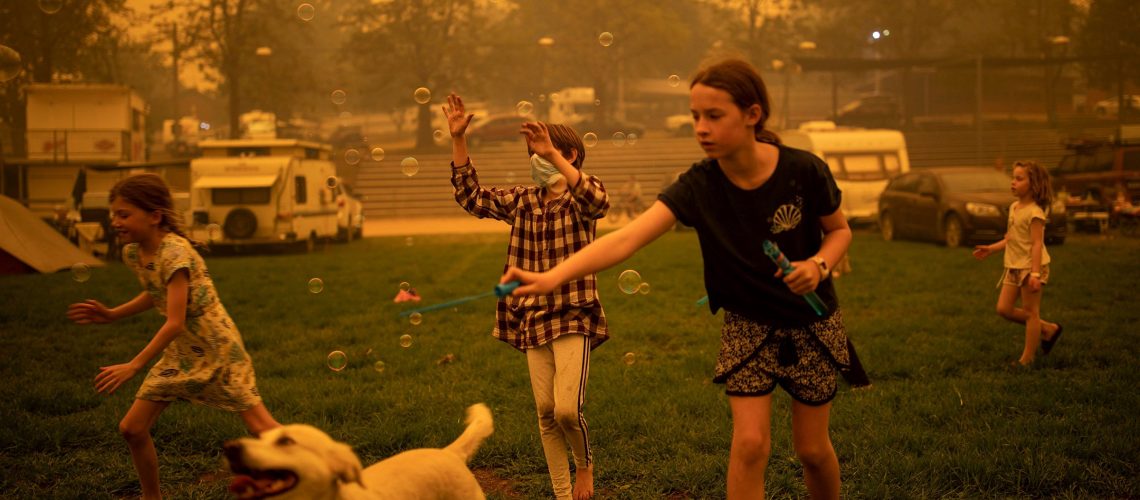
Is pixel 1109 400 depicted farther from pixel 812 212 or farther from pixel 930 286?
pixel 930 286

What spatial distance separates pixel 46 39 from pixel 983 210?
33.7 m

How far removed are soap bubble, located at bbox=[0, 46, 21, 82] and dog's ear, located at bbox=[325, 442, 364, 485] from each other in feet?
26.3

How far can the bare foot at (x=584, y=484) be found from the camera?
4855mm

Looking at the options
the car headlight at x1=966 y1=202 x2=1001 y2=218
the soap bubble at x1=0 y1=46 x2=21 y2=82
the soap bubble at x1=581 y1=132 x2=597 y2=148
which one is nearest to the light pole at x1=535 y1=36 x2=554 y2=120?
the car headlight at x1=966 y1=202 x2=1001 y2=218

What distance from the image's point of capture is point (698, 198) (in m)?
3.65

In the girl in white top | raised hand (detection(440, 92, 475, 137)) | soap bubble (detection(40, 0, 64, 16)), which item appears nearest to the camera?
raised hand (detection(440, 92, 475, 137))

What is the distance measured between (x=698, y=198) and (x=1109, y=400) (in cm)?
433

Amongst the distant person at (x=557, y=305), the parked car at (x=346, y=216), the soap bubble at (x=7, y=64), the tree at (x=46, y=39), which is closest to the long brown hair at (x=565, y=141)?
the distant person at (x=557, y=305)

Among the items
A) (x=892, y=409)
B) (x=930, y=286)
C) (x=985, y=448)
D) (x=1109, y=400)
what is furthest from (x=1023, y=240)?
(x=930, y=286)

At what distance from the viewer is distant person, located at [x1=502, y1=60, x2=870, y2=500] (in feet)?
11.5

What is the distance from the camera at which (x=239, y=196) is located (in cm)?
2158

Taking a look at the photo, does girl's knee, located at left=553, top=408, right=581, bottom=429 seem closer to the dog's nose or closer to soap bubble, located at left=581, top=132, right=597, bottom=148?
the dog's nose

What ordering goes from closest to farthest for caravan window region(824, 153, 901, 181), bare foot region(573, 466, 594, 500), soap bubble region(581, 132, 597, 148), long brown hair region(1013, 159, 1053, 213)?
bare foot region(573, 466, 594, 500)
soap bubble region(581, 132, 597, 148)
long brown hair region(1013, 159, 1053, 213)
caravan window region(824, 153, 901, 181)

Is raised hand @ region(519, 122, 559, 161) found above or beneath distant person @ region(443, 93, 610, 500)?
above
